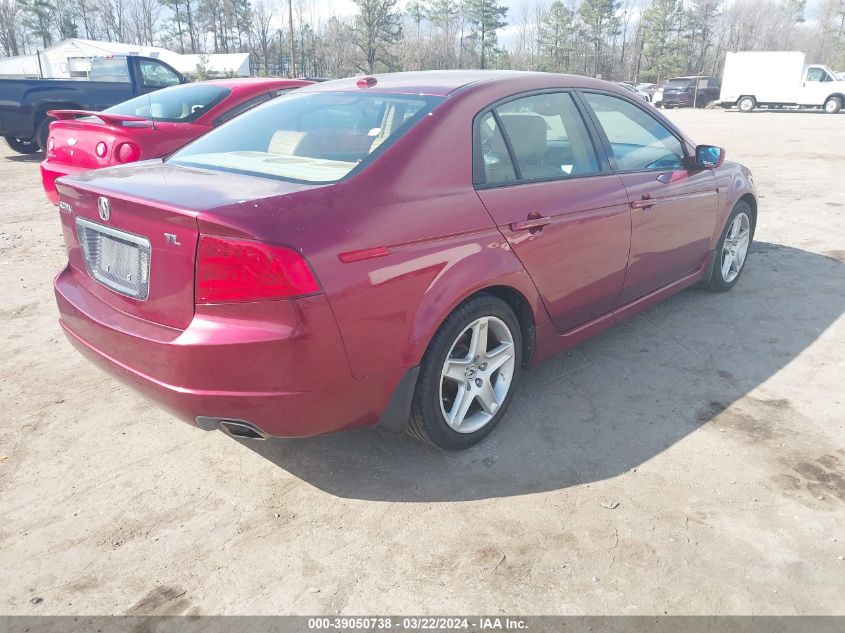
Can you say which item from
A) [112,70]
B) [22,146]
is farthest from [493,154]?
[22,146]

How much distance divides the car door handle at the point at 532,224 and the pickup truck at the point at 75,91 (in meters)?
10.5

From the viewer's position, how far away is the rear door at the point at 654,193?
368cm

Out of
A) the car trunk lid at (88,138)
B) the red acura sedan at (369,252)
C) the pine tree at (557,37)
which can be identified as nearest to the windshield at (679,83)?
the pine tree at (557,37)

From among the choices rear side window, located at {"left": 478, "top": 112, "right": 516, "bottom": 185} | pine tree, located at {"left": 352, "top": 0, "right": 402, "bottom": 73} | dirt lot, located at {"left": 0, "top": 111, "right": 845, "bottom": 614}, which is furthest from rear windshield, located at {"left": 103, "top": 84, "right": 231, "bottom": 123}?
pine tree, located at {"left": 352, "top": 0, "right": 402, "bottom": 73}

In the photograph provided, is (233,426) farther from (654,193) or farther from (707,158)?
(707,158)

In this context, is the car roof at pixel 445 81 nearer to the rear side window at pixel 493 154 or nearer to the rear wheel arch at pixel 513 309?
the rear side window at pixel 493 154

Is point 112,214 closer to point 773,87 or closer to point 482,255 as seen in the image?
point 482,255

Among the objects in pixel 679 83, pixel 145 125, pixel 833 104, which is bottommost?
pixel 833 104

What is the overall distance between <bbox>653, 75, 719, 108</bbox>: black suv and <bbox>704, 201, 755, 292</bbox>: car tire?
3530 cm

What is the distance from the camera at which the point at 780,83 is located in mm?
29734

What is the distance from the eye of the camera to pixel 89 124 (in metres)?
6.08

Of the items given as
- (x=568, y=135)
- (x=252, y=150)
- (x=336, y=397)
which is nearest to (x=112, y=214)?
(x=252, y=150)

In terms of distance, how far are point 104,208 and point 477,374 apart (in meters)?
1.71

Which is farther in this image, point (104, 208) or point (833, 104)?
point (833, 104)
